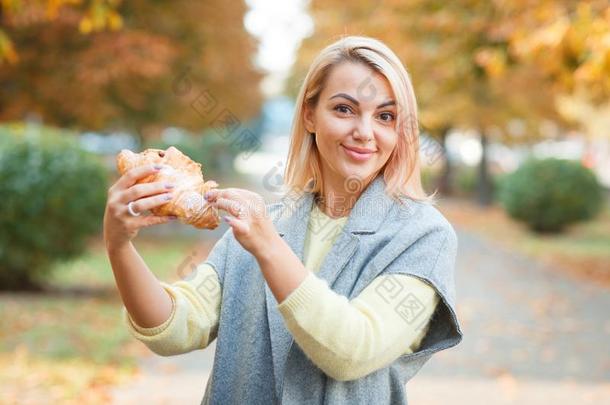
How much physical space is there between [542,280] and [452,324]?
415 inches

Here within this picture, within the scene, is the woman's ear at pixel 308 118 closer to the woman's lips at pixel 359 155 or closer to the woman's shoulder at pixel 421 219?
the woman's lips at pixel 359 155

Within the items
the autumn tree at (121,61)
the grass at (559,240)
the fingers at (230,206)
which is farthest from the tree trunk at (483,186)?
the fingers at (230,206)

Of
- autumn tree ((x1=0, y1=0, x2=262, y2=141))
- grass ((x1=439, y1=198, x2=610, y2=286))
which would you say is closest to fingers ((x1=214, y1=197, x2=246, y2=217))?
autumn tree ((x1=0, y1=0, x2=262, y2=141))

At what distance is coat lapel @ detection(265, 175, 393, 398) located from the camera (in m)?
1.91

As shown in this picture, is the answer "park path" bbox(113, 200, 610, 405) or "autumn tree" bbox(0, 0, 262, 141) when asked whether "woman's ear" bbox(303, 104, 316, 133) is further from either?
"autumn tree" bbox(0, 0, 262, 141)

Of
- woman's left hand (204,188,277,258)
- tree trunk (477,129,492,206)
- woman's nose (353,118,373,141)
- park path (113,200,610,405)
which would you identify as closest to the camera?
woman's left hand (204,188,277,258)

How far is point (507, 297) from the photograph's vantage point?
415 inches

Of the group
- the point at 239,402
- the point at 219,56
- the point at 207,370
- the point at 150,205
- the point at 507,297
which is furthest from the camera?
the point at 219,56

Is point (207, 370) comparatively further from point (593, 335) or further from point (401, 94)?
point (401, 94)

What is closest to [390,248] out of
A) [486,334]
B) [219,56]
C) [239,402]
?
[239,402]

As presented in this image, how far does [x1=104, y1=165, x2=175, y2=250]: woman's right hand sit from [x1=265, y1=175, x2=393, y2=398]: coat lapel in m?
0.37

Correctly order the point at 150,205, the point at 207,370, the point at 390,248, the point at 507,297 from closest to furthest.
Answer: the point at 150,205 → the point at 390,248 → the point at 207,370 → the point at 507,297

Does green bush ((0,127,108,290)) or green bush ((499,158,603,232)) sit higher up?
green bush ((499,158,603,232))

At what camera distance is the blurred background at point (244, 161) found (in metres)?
6.40
